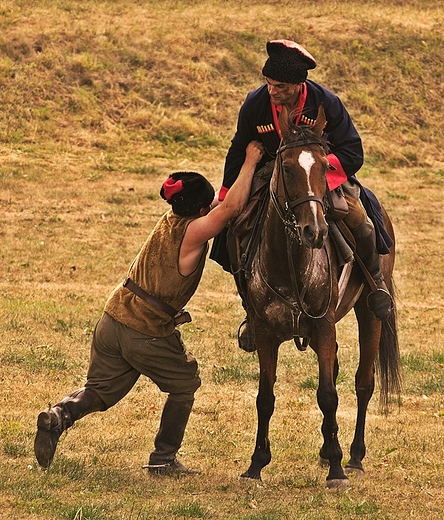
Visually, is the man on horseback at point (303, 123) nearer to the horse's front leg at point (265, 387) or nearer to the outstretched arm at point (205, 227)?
the outstretched arm at point (205, 227)

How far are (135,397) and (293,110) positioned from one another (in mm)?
3535

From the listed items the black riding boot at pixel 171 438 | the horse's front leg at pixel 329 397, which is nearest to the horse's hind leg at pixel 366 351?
the horse's front leg at pixel 329 397

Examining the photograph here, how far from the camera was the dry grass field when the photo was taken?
6.64 meters

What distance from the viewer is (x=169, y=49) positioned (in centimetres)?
3084

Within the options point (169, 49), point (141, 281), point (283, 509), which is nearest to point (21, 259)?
point (141, 281)

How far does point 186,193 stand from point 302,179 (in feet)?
3.18

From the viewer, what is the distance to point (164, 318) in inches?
270

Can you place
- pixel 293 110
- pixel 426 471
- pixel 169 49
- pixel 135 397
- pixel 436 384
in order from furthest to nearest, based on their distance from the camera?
pixel 169 49 → pixel 436 384 → pixel 135 397 → pixel 426 471 → pixel 293 110

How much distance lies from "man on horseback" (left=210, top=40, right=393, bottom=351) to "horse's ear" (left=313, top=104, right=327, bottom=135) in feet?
0.39

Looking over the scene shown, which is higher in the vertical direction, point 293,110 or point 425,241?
point 293,110

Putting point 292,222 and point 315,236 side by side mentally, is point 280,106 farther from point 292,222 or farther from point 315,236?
point 315,236

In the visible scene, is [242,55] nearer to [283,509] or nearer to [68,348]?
[68,348]

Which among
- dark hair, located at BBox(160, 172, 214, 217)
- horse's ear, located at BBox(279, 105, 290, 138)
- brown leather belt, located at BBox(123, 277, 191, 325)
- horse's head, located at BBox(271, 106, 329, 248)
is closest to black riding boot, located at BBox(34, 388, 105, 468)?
brown leather belt, located at BBox(123, 277, 191, 325)

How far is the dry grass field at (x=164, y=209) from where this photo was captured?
21.8ft
